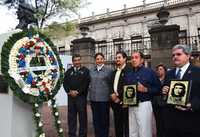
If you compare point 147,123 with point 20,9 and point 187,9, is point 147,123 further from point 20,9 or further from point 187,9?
point 187,9

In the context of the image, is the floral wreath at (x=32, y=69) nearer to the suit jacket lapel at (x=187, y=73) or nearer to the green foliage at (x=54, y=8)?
the suit jacket lapel at (x=187, y=73)

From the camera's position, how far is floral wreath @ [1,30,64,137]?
6.54 metres

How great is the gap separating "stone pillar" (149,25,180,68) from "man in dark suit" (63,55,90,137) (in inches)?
239

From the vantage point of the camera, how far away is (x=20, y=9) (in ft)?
25.8

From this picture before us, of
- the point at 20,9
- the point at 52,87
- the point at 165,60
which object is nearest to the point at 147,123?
the point at 52,87

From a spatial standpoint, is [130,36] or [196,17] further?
[130,36]

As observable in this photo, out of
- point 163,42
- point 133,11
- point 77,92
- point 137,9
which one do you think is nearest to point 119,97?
point 77,92

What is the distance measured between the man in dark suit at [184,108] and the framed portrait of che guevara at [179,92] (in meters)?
0.06

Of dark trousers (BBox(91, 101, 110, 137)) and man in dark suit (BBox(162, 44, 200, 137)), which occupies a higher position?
man in dark suit (BBox(162, 44, 200, 137))

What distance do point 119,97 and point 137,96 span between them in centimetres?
84

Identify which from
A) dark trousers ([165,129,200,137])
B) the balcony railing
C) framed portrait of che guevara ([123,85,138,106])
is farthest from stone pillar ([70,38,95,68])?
the balcony railing

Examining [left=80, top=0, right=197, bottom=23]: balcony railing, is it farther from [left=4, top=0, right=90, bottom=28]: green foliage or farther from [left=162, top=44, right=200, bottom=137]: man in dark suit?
[left=162, top=44, right=200, bottom=137]: man in dark suit

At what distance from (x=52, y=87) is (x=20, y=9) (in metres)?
2.04

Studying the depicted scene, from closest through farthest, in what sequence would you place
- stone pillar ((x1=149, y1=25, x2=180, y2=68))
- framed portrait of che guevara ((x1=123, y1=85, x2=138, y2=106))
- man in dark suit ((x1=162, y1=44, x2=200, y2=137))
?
man in dark suit ((x1=162, y1=44, x2=200, y2=137)) → framed portrait of che guevara ((x1=123, y1=85, x2=138, y2=106)) → stone pillar ((x1=149, y1=25, x2=180, y2=68))
